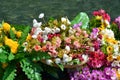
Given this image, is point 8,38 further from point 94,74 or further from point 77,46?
point 94,74

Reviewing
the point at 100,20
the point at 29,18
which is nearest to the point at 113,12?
the point at 29,18

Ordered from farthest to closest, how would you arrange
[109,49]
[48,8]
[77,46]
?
[48,8]
[109,49]
[77,46]

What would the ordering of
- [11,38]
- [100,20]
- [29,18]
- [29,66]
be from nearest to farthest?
[29,66] < [11,38] < [100,20] < [29,18]

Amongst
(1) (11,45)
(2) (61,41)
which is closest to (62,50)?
(2) (61,41)

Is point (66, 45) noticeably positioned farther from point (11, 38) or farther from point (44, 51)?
point (11, 38)

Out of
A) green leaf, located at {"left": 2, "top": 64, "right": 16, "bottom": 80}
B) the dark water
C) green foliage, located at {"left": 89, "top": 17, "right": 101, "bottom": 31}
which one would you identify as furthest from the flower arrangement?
the dark water

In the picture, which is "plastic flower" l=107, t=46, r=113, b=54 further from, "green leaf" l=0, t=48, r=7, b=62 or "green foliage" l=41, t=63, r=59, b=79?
"green leaf" l=0, t=48, r=7, b=62
